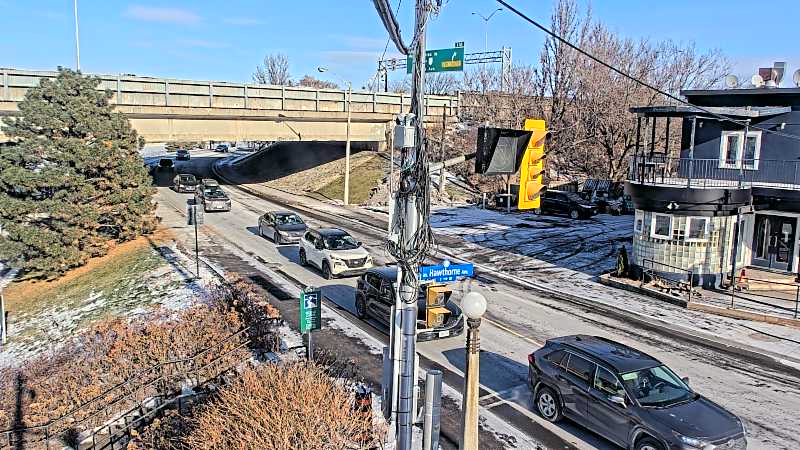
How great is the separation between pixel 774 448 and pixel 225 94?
37.9 m

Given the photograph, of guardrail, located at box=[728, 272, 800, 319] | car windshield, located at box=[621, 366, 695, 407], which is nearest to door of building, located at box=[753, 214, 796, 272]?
guardrail, located at box=[728, 272, 800, 319]

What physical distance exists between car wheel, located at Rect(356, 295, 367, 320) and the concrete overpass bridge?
19.0 m

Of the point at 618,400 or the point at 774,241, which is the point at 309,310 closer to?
the point at 618,400

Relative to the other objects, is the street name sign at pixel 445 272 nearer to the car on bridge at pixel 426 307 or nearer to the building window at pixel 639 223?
the car on bridge at pixel 426 307

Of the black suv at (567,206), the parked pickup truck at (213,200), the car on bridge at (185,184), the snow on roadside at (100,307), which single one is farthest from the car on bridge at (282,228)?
the car on bridge at (185,184)

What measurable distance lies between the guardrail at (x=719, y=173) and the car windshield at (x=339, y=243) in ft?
35.7

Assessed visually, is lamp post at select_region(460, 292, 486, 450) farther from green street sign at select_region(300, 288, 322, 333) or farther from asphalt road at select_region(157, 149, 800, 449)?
green street sign at select_region(300, 288, 322, 333)

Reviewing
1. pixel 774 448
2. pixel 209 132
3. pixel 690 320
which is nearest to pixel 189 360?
pixel 774 448

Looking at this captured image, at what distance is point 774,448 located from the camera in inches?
426

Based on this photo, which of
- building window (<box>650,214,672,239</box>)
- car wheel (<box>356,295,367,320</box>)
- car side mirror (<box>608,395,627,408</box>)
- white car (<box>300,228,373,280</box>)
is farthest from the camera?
white car (<box>300,228,373,280</box>)

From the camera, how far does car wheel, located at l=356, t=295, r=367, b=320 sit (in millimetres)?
17594

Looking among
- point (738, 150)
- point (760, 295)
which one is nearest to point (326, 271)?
point (760, 295)

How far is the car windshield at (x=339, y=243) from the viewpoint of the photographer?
22844 mm

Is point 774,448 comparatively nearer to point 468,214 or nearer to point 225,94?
point 468,214
